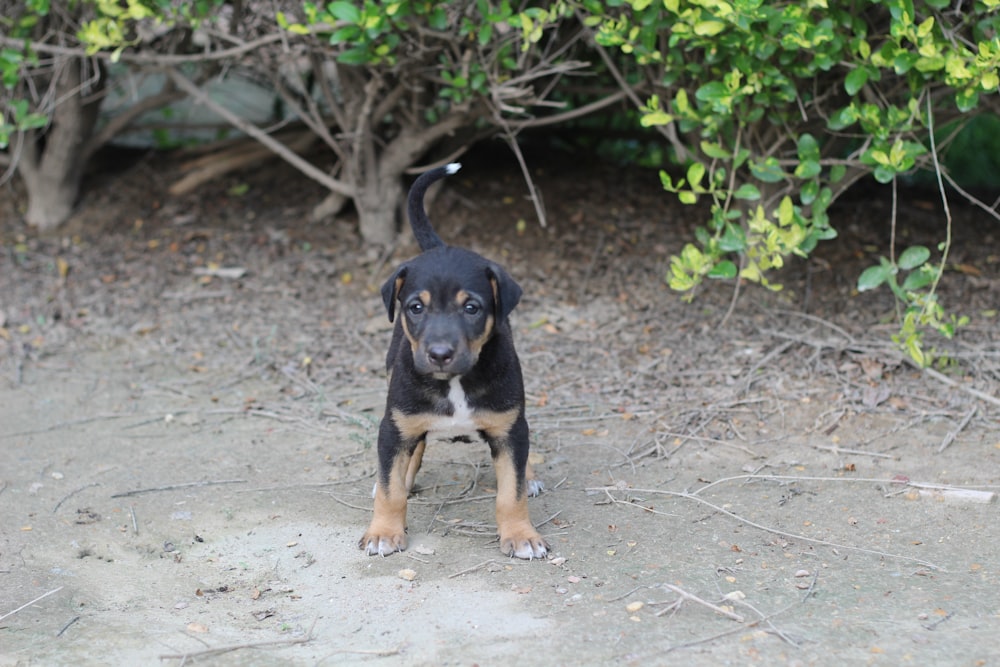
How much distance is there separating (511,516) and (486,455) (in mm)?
1250

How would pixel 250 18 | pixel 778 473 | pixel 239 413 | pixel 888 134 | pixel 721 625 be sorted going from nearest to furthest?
pixel 721 625 < pixel 778 473 < pixel 888 134 < pixel 239 413 < pixel 250 18

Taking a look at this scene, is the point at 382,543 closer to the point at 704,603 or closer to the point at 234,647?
the point at 234,647

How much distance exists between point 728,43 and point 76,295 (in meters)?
5.18

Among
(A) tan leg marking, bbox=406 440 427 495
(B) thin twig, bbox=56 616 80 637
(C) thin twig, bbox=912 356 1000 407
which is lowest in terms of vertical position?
(B) thin twig, bbox=56 616 80 637

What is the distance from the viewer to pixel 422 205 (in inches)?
205

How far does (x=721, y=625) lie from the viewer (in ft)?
13.0

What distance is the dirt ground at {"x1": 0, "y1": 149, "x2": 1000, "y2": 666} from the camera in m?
4.06

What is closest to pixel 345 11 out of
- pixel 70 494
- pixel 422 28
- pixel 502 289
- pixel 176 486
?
pixel 422 28

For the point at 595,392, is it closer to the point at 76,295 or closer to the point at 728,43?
the point at 728,43

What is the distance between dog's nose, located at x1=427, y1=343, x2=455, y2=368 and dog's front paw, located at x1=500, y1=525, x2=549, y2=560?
2.86 feet

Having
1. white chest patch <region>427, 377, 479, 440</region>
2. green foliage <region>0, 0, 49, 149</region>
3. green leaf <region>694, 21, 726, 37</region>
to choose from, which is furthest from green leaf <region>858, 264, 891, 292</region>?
green foliage <region>0, 0, 49, 149</region>

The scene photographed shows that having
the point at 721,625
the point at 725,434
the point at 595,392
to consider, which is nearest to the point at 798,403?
the point at 725,434

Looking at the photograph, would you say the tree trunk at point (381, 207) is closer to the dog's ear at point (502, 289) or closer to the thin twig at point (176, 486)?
the thin twig at point (176, 486)

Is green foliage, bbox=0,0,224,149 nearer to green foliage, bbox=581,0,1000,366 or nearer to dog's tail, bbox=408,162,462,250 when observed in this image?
dog's tail, bbox=408,162,462,250
